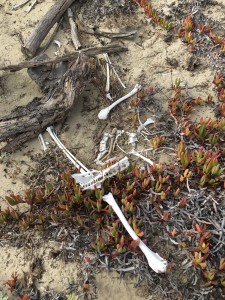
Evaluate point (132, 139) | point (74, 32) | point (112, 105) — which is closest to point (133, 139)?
point (132, 139)

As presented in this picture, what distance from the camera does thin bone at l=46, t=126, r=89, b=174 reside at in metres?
4.72

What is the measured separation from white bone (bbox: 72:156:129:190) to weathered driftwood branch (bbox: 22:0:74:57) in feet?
9.41

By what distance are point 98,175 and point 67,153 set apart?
0.74 m

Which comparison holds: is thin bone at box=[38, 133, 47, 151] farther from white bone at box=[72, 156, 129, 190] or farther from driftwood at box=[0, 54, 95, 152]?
white bone at box=[72, 156, 129, 190]

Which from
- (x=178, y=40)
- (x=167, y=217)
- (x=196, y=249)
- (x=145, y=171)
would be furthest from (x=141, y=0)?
(x=196, y=249)

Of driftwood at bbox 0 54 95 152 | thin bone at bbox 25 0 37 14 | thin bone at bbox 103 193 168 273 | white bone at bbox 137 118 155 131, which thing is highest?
thin bone at bbox 25 0 37 14

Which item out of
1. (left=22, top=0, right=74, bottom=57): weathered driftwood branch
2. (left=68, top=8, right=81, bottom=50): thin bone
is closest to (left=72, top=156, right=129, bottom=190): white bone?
(left=68, top=8, right=81, bottom=50): thin bone

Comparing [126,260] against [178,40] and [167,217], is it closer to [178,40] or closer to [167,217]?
[167,217]

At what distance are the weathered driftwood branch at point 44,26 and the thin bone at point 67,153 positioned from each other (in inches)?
70.9

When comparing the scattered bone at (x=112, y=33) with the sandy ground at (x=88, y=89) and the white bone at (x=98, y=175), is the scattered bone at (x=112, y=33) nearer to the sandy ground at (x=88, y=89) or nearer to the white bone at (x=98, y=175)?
the sandy ground at (x=88, y=89)

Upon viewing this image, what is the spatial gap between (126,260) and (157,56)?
148 inches

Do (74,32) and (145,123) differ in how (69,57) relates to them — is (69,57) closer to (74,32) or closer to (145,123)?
(74,32)

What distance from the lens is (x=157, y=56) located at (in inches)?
244

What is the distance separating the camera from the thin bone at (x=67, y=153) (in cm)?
472
